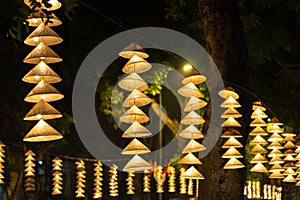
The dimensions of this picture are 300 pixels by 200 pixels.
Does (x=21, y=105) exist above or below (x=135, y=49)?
above

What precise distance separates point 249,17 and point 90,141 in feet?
57.1

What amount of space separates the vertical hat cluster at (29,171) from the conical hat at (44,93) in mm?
15162

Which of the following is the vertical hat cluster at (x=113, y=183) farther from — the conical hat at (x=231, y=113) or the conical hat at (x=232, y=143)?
the conical hat at (x=231, y=113)

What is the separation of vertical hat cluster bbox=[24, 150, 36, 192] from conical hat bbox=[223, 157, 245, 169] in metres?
11.3

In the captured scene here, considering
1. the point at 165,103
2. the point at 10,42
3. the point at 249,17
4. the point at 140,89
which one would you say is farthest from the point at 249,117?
the point at 165,103

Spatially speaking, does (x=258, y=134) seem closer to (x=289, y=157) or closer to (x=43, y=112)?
(x=289, y=157)

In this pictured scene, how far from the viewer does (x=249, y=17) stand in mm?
18016

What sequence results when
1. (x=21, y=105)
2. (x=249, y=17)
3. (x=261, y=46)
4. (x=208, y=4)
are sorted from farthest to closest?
(x=21, y=105)
(x=261, y=46)
(x=249, y=17)
(x=208, y=4)

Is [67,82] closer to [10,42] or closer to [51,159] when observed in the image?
[51,159]

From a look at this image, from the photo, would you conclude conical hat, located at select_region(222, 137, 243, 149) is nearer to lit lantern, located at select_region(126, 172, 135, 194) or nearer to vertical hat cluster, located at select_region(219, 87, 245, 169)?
vertical hat cluster, located at select_region(219, 87, 245, 169)

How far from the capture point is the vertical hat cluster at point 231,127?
11531mm

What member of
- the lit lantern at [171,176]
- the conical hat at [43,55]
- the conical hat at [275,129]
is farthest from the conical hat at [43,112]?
the lit lantern at [171,176]

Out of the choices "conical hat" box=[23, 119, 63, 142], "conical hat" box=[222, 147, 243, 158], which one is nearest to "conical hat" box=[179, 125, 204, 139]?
"conical hat" box=[222, 147, 243, 158]

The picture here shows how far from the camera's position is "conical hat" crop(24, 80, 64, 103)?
23.2 ft
